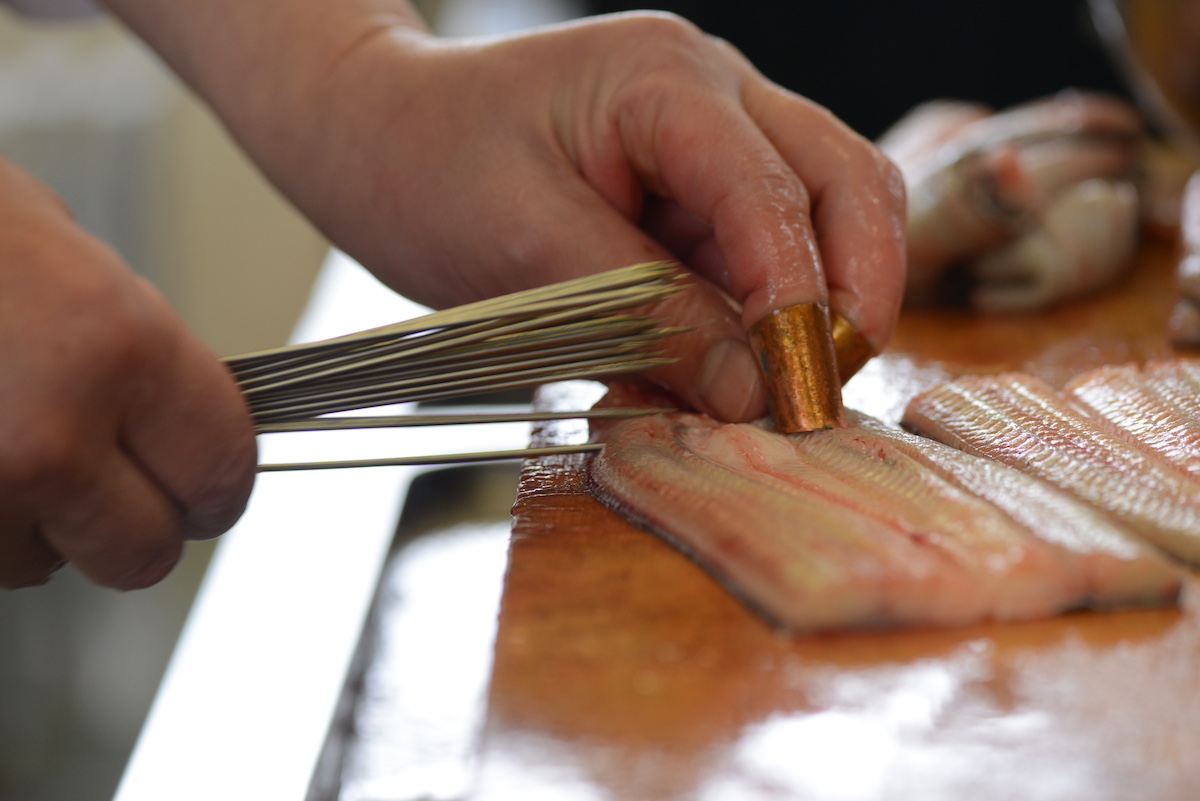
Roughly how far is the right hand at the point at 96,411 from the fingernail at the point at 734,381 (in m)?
0.58

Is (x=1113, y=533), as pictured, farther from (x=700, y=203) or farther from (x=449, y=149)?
(x=449, y=149)

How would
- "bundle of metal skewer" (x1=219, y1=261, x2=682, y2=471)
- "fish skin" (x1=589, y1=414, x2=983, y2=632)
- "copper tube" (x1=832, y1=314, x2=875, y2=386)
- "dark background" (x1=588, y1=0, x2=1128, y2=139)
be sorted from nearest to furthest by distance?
1. "fish skin" (x1=589, y1=414, x2=983, y2=632)
2. "bundle of metal skewer" (x1=219, y1=261, x2=682, y2=471)
3. "copper tube" (x1=832, y1=314, x2=875, y2=386)
4. "dark background" (x1=588, y1=0, x2=1128, y2=139)

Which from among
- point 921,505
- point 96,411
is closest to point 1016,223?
point 921,505

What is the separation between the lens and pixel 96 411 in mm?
1062

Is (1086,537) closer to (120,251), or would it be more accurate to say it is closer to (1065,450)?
(1065,450)

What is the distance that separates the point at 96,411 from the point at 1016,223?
1.95 metres

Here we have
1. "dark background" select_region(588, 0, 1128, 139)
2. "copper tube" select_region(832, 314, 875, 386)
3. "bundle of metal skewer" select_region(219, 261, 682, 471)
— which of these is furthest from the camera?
"dark background" select_region(588, 0, 1128, 139)

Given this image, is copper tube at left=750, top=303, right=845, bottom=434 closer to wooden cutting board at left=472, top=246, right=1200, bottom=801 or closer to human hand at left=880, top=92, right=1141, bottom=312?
wooden cutting board at left=472, top=246, right=1200, bottom=801

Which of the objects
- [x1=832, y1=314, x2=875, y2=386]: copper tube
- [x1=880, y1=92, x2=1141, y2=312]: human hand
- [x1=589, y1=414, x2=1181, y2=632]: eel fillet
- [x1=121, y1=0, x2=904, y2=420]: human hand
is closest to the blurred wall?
[x1=121, y1=0, x2=904, y2=420]: human hand

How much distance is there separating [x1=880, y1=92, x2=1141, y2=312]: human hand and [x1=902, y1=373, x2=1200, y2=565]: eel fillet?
37.6 inches

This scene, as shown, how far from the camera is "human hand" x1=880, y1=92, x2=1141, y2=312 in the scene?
94.9 inches

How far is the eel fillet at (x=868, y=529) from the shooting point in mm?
981

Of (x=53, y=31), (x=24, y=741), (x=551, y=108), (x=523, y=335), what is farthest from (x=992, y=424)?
(x=53, y=31)

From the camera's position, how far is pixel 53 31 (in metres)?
5.80
